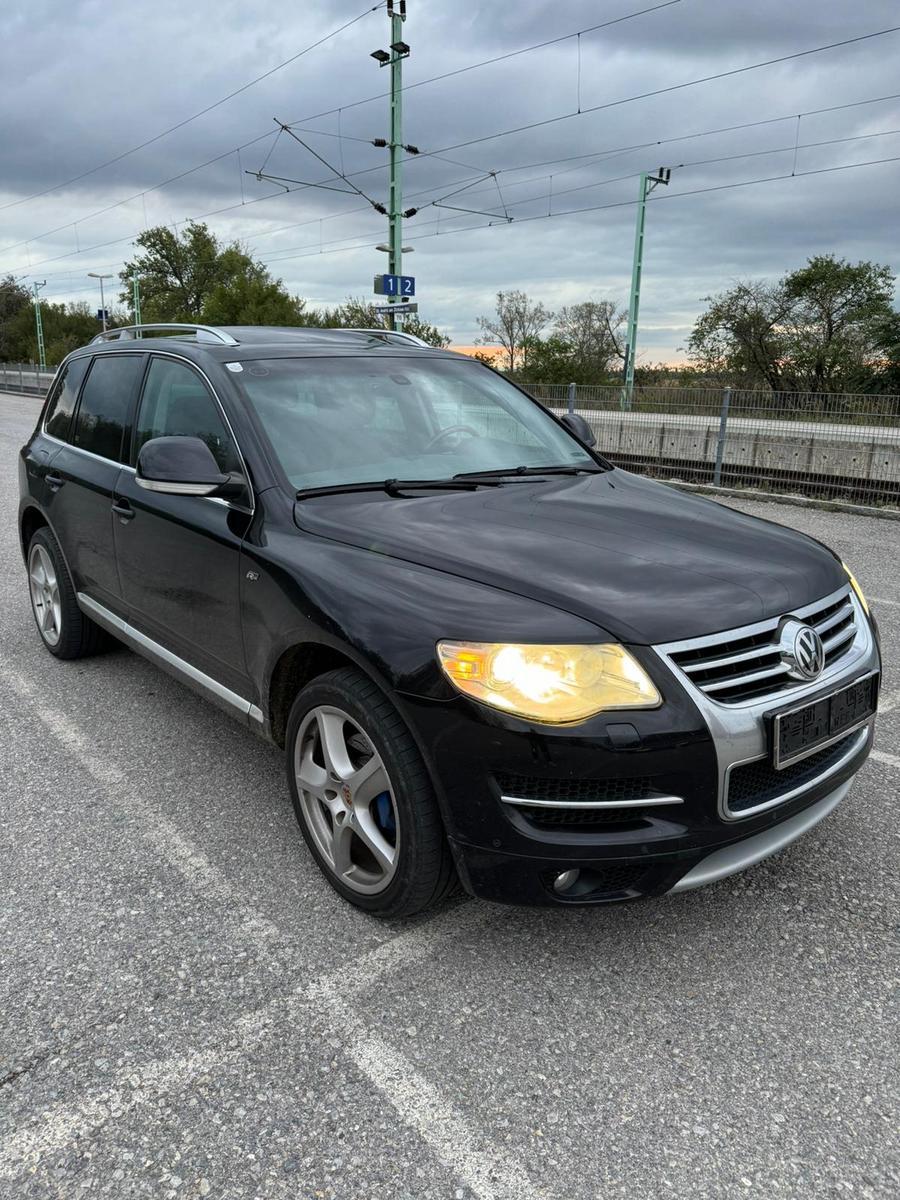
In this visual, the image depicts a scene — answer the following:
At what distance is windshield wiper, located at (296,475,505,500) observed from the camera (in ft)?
9.71

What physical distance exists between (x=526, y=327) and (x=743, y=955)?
2585 inches

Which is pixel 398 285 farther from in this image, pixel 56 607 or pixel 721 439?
pixel 56 607

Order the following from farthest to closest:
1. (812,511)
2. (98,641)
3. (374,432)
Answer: (812,511), (98,641), (374,432)

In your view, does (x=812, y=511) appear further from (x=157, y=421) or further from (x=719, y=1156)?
(x=719, y=1156)

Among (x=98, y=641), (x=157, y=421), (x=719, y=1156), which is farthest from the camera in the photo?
(x=98, y=641)

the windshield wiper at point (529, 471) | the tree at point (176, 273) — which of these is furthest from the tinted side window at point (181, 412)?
the tree at point (176, 273)

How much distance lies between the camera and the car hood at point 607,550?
2248mm

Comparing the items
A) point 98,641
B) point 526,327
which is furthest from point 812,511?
point 526,327

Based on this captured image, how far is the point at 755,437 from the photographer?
39.4ft

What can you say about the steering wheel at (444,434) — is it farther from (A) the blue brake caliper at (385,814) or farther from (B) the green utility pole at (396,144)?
(B) the green utility pole at (396,144)

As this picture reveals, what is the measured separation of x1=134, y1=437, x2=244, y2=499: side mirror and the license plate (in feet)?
6.14

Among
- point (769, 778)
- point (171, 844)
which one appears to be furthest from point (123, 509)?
point (769, 778)

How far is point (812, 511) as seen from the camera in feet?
36.7

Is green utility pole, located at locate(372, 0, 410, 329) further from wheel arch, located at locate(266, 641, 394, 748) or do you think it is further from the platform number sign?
wheel arch, located at locate(266, 641, 394, 748)
